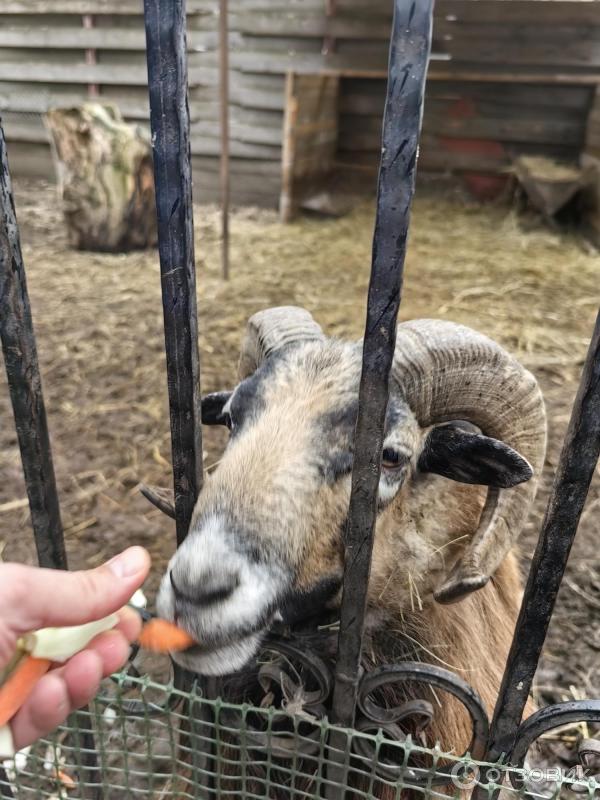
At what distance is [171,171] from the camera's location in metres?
1.26

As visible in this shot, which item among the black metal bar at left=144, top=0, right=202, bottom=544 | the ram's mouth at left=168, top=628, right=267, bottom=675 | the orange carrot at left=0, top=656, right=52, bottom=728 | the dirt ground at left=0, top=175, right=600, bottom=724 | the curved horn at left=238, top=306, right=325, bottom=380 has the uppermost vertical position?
the black metal bar at left=144, top=0, right=202, bottom=544

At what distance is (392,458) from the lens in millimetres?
1969

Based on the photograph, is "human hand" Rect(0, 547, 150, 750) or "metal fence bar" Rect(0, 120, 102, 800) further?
"metal fence bar" Rect(0, 120, 102, 800)

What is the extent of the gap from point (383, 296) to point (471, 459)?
940mm

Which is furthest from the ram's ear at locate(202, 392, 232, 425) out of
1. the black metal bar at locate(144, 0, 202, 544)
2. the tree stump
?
the tree stump

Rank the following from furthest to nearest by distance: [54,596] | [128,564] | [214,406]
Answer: [214,406], [128,564], [54,596]

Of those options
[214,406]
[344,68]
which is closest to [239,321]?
[214,406]

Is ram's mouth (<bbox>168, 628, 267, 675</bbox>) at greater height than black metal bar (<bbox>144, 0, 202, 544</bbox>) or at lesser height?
lesser

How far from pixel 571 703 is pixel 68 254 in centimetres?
790

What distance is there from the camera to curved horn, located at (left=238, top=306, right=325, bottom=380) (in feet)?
7.39

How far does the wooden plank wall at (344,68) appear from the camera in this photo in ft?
29.9

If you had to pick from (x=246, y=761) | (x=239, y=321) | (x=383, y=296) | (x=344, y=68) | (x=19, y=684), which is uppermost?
(x=344, y=68)

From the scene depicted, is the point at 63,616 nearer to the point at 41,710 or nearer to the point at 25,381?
the point at 41,710

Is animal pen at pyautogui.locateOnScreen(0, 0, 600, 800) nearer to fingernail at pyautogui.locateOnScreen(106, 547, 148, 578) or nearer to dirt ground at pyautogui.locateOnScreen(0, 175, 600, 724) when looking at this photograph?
fingernail at pyautogui.locateOnScreen(106, 547, 148, 578)
